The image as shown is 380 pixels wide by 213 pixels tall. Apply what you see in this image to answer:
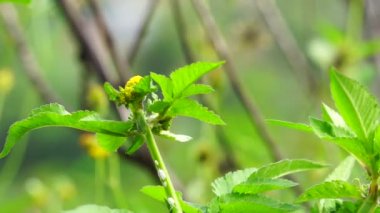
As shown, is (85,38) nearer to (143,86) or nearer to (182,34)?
(182,34)

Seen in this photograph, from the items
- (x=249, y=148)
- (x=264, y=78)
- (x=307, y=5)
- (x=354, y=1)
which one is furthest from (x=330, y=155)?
(x=264, y=78)

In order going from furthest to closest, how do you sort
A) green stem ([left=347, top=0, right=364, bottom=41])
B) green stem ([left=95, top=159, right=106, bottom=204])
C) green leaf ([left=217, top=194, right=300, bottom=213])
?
green stem ([left=347, top=0, right=364, bottom=41])
green stem ([left=95, top=159, right=106, bottom=204])
green leaf ([left=217, top=194, right=300, bottom=213])

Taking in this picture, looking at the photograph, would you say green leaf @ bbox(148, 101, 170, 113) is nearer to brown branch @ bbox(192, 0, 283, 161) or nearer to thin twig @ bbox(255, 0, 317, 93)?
brown branch @ bbox(192, 0, 283, 161)

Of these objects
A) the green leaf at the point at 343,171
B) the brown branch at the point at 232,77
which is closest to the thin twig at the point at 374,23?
the brown branch at the point at 232,77

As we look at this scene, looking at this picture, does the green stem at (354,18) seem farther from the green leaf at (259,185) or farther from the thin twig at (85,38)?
the green leaf at (259,185)

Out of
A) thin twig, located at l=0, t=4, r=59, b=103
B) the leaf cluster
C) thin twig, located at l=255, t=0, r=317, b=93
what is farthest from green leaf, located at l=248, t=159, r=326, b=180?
thin twig, located at l=255, t=0, r=317, b=93
